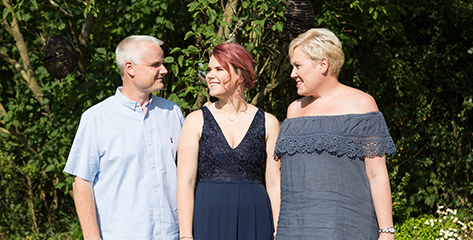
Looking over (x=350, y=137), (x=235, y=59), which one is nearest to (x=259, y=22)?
(x=235, y=59)

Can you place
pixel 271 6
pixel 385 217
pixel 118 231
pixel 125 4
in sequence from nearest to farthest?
1. pixel 385 217
2. pixel 118 231
3. pixel 271 6
4. pixel 125 4

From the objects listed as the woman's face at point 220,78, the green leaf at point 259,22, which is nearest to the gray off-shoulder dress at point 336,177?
the woman's face at point 220,78

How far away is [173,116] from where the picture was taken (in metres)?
2.43

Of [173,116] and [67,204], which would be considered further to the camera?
[67,204]

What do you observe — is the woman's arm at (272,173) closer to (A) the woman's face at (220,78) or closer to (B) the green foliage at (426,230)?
(A) the woman's face at (220,78)

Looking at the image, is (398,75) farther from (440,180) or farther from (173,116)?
(173,116)

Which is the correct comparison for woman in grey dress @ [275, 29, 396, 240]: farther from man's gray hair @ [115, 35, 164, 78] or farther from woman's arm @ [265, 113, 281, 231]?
man's gray hair @ [115, 35, 164, 78]

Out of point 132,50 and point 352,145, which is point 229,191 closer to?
point 352,145

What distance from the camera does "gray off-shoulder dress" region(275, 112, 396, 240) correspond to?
1912 millimetres

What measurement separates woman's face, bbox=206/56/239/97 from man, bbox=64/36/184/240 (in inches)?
12.3

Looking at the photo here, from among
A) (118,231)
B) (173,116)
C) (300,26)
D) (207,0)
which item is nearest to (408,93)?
(300,26)

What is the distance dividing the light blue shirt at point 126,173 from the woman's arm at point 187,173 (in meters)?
0.10

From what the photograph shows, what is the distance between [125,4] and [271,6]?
62.1 inches

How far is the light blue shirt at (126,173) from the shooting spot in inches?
85.4
